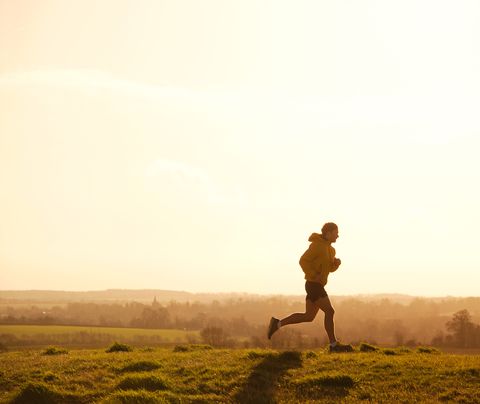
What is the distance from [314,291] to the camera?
13.4m

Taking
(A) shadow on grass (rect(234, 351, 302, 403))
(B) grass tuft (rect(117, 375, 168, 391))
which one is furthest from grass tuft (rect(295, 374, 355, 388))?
(B) grass tuft (rect(117, 375, 168, 391))

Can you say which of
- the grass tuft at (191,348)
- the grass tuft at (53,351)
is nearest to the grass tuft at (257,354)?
the grass tuft at (191,348)

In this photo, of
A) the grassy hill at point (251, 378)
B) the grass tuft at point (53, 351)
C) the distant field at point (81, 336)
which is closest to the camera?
the grassy hill at point (251, 378)

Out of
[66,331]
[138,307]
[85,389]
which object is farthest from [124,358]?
[138,307]

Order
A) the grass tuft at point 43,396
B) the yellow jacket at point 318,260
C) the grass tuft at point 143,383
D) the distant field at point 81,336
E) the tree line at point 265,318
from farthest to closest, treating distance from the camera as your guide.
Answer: the tree line at point 265,318, the distant field at point 81,336, the yellow jacket at point 318,260, the grass tuft at point 143,383, the grass tuft at point 43,396

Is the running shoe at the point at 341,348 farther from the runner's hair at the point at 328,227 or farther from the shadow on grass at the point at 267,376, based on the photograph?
the runner's hair at the point at 328,227

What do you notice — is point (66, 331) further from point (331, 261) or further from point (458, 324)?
point (331, 261)

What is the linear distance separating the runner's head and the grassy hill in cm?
274

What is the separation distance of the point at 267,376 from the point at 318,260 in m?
3.98

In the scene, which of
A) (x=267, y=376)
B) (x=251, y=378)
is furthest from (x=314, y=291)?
(x=251, y=378)

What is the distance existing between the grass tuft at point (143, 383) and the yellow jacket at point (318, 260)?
16.2 feet

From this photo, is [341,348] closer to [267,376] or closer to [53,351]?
[267,376]

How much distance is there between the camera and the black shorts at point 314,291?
43.8 ft

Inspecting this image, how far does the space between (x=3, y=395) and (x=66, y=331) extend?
6482 centimetres
